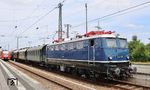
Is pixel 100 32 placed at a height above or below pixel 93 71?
above

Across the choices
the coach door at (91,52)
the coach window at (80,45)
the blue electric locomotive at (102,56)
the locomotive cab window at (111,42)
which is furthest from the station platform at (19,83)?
the locomotive cab window at (111,42)

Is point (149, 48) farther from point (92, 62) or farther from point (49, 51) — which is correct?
point (92, 62)

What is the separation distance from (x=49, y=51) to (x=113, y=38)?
15463mm

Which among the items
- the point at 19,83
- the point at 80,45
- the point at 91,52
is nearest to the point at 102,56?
the point at 91,52

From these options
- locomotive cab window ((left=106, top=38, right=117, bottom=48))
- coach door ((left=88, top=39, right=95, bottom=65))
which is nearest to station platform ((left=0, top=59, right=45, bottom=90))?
coach door ((left=88, top=39, right=95, bottom=65))

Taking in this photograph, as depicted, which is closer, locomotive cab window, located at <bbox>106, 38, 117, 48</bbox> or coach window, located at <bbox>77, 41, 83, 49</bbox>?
locomotive cab window, located at <bbox>106, 38, 117, 48</bbox>

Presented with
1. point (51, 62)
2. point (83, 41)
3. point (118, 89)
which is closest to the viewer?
point (118, 89)

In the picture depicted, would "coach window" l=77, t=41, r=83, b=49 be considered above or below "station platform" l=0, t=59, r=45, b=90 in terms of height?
above

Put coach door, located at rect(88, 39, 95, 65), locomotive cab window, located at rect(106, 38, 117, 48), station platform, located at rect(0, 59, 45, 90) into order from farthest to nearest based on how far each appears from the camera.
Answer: coach door, located at rect(88, 39, 95, 65) < locomotive cab window, located at rect(106, 38, 117, 48) < station platform, located at rect(0, 59, 45, 90)

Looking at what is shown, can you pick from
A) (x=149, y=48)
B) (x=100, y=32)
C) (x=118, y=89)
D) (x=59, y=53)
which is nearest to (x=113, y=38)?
(x=100, y=32)

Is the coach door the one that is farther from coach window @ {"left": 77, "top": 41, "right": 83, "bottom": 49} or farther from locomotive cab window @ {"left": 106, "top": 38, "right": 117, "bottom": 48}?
coach window @ {"left": 77, "top": 41, "right": 83, "bottom": 49}

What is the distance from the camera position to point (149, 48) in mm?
83062

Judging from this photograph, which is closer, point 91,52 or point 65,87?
point 65,87

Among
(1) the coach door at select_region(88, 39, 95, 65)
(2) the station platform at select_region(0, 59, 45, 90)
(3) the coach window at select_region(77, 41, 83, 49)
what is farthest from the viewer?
(3) the coach window at select_region(77, 41, 83, 49)
